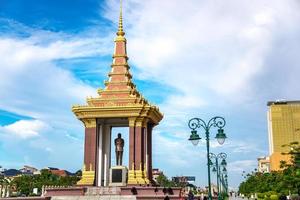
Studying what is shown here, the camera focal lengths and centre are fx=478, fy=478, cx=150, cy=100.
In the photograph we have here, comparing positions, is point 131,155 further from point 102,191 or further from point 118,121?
point 118,121

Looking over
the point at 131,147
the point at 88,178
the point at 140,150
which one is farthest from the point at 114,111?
the point at 88,178

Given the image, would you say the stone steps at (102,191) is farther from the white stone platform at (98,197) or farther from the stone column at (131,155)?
the stone column at (131,155)

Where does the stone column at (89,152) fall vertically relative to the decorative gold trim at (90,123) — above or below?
below

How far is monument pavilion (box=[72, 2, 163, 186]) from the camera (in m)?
45.2

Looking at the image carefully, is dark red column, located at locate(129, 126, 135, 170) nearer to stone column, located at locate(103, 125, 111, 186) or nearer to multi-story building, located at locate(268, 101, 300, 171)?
stone column, located at locate(103, 125, 111, 186)

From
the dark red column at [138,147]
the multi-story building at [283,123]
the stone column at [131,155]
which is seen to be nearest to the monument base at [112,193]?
the stone column at [131,155]

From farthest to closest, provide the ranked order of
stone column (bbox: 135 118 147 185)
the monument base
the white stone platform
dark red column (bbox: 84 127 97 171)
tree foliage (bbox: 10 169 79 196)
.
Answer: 1. tree foliage (bbox: 10 169 79 196)
2. dark red column (bbox: 84 127 97 171)
3. stone column (bbox: 135 118 147 185)
4. the monument base
5. the white stone platform

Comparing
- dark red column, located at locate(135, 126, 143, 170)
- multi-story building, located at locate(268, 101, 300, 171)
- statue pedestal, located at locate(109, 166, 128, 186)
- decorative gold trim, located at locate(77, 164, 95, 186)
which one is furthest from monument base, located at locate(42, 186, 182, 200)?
multi-story building, located at locate(268, 101, 300, 171)

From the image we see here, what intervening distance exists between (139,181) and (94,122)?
7310 millimetres

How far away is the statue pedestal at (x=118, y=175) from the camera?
146 ft

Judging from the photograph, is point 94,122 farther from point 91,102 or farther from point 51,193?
point 51,193

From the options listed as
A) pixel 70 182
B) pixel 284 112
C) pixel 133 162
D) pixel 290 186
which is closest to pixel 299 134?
pixel 284 112

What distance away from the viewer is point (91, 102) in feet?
154

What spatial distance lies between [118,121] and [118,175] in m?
6.71
